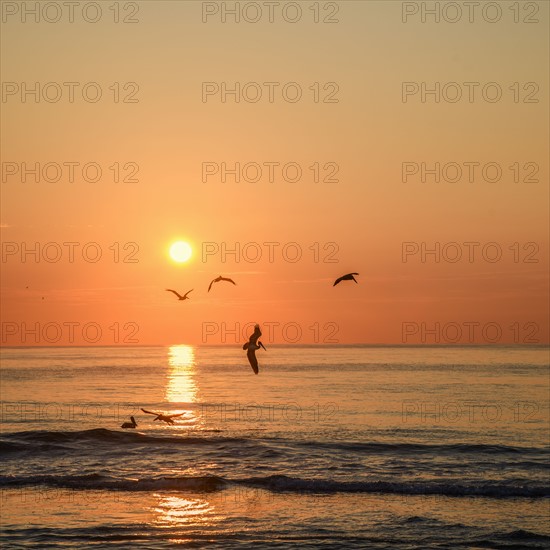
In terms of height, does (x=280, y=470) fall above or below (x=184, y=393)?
above

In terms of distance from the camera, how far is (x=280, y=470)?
36.6 meters

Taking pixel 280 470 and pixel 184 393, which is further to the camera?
pixel 184 393

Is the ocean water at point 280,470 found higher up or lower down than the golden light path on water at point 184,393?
higher up

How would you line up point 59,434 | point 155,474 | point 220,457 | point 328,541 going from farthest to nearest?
point 59,434
point 220,457
point 155,474
point 328,541

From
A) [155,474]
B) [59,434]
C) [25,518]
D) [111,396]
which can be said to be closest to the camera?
[25,518]

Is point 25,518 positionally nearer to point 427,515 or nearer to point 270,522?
point 270,522

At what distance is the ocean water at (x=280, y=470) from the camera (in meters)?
25.4

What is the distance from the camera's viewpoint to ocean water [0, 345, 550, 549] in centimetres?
2536

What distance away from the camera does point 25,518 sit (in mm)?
26609

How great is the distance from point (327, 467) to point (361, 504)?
789 centimetres

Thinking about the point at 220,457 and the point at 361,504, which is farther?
the point at 220,457

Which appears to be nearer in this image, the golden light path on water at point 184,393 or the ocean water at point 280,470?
the ocean water at point 280,470

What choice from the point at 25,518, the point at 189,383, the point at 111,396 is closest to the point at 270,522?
the point at 25,518

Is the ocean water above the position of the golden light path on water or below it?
above
